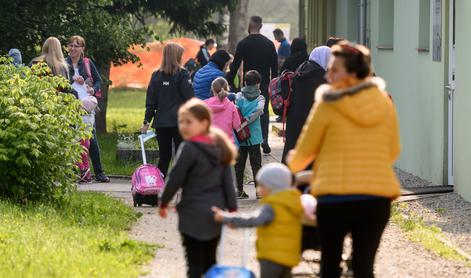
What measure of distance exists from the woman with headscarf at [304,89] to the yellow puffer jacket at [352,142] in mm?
4945

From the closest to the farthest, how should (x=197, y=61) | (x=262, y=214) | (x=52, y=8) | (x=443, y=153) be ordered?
(x=262, y=214) → (x=443, y=153) → (x=52, y=8) → (x=197, y=61)

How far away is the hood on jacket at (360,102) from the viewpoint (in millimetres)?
7559

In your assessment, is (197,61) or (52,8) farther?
(197,61)

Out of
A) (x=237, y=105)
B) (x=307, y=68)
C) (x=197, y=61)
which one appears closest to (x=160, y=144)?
(x=237, y=105)

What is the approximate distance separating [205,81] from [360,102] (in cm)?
852

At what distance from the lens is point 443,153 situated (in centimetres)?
1616

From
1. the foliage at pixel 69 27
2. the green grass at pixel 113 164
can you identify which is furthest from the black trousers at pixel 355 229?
the foliage at pixel 69 27

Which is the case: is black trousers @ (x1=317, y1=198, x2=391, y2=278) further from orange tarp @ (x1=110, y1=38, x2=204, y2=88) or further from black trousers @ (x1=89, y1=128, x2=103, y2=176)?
orange tarp @ (x1=110, y1=38, x2=204, y2=88)

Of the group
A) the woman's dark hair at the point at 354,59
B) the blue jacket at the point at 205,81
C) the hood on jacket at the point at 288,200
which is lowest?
the hood on jacket at the point at 288,200

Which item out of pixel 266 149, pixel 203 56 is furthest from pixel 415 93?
pixel 203 56

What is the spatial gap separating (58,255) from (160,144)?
4993mm

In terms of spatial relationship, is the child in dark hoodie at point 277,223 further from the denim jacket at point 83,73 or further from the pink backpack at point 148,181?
the denim jacket at point 83,73

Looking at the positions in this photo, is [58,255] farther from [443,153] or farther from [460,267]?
[443,153]

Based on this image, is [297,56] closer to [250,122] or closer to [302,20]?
[250,122]
